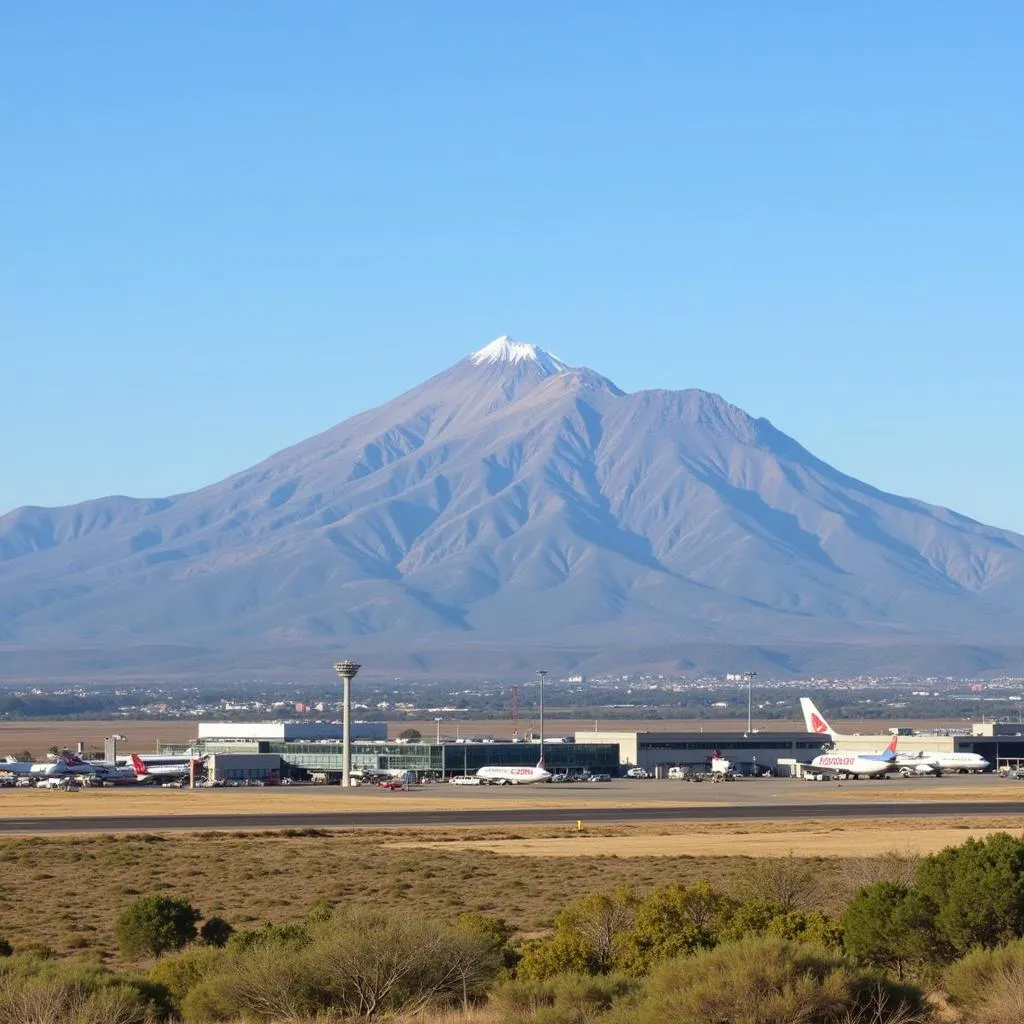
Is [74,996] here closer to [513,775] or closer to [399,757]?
[513,775]

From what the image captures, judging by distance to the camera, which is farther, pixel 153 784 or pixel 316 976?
pixel 153 784

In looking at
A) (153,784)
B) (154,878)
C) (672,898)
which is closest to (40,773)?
(153,784)

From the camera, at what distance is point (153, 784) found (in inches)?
6117

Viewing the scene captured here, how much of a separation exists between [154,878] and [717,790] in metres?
78.1

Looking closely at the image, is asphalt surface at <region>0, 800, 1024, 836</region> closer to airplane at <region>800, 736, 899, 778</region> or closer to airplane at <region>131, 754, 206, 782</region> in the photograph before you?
airplane at <region>800, 736, 899, 778</region>

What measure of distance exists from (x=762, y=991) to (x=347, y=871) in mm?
44870

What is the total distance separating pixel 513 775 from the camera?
15175 cm

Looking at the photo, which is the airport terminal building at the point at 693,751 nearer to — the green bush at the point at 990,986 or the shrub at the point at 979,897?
the shrub at the point at 979,897

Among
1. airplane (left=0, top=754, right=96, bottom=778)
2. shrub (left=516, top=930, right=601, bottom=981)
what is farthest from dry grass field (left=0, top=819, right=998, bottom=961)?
airplane (left=0, top=754, right=96, bottom=778)

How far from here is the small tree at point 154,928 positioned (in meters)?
44.4

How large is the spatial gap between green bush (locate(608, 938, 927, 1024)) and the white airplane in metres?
127

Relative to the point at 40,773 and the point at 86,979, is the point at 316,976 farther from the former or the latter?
the point at 40,773

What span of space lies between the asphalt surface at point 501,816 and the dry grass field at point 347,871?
754 cm

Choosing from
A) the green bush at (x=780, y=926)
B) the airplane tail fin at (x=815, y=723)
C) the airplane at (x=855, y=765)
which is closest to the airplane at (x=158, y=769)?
the airplane at (x=855, y=765)
